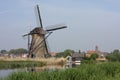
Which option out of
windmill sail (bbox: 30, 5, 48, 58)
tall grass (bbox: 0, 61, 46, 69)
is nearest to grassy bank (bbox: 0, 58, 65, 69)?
tall grass (bbox: 0, 61, 46, 69)

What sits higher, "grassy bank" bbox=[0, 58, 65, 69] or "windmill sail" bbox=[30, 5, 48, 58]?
"windmill sail" bbox=[30, 5, 48, 58]

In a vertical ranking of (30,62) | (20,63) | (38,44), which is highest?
(38,44)

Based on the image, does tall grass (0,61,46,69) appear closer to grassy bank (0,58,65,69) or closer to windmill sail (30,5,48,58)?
grassy bank (0,58,65,69)

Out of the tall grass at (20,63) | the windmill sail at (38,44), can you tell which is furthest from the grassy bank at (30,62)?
the windmill sail at (38,44)

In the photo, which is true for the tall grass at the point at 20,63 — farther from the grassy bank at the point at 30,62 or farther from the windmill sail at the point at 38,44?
the windmill sail at the point at 38,44

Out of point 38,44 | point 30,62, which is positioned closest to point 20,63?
point 30,62

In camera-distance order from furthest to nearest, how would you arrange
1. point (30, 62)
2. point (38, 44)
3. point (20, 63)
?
point (38, 44) < point (30, 62) < point (20, 63)

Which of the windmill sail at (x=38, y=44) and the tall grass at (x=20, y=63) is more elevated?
the windmill sail at (x=38, y=44)

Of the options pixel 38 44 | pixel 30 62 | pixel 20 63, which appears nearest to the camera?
pixel 20 63

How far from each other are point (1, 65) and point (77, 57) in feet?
117

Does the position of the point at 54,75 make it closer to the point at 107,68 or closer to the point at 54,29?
the point at 107,68

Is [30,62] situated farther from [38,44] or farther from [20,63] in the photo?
[38,44]

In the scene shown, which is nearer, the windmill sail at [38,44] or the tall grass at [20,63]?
the tall grass at [20,63]

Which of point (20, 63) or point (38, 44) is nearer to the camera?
point (20, 63)
